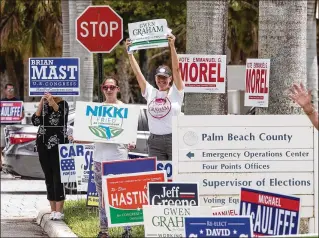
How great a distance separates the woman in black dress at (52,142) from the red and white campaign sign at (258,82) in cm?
232

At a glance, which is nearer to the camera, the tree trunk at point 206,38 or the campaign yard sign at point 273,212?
the campaign yard sign at point 273,212

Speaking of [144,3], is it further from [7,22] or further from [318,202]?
[318,202]

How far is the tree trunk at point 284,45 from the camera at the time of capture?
42.3 ft

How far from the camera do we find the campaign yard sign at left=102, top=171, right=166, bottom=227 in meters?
11.3

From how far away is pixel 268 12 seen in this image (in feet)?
42.7

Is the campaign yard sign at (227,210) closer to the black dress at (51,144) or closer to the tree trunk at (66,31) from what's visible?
the black dress at (51,144)

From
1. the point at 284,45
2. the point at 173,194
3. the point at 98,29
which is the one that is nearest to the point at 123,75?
the point at 98,29

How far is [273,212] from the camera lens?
10.1 meters

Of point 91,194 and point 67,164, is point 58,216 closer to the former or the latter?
point 91,194

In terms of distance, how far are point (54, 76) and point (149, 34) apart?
3334 mm

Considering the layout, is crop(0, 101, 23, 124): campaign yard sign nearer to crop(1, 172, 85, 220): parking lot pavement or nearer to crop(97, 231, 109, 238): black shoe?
crop(1, 172, 85, 220): parking lot pavement

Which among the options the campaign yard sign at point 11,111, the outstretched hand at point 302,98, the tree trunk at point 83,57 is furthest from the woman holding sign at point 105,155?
the campaign yard sign at point 11,111

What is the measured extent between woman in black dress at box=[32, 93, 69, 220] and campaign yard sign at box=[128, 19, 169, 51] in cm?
174

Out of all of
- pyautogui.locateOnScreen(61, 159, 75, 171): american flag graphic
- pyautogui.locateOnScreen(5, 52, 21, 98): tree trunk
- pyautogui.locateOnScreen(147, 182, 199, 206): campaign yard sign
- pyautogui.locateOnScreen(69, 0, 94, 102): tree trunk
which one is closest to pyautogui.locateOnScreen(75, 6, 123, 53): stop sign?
pyautogui.locateOnScreen(61, 159, 75, 171): american flag graphic
